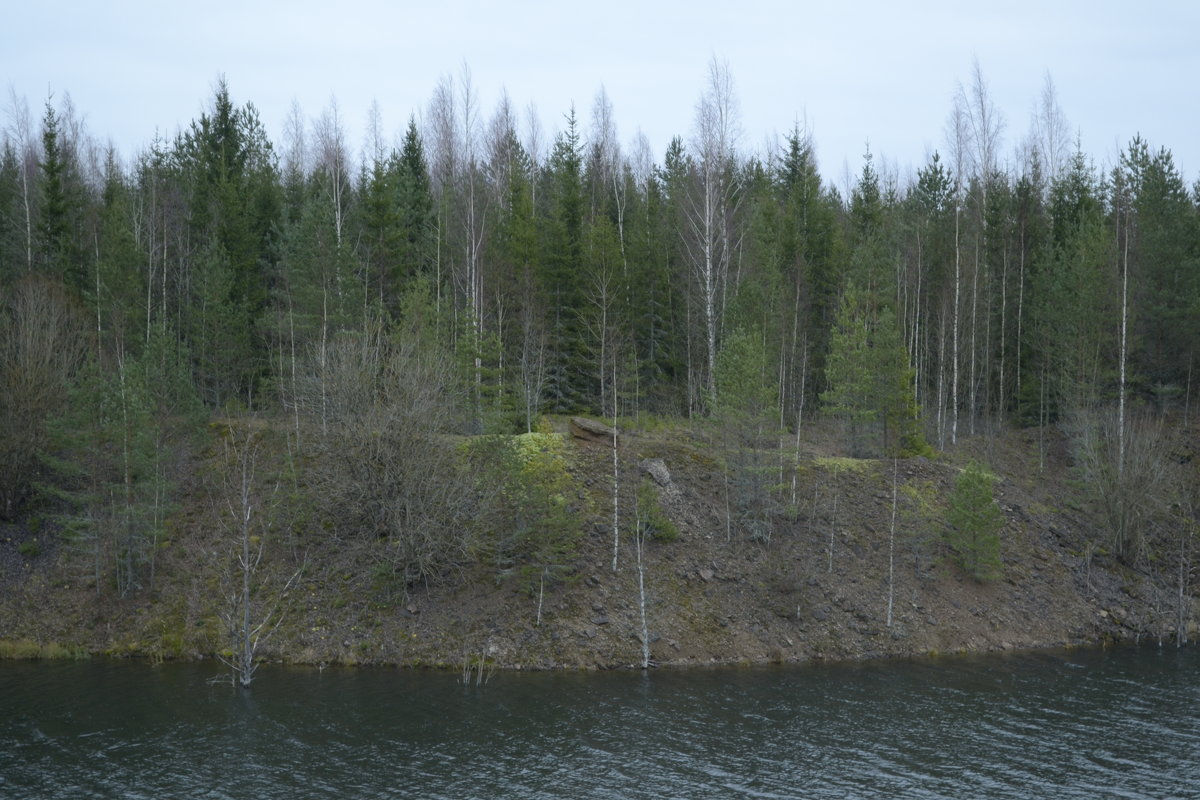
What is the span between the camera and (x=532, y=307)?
163 feet

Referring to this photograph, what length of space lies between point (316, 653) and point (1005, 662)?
25339mm

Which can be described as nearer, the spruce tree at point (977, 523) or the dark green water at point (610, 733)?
the dark green water at point (610, 733)

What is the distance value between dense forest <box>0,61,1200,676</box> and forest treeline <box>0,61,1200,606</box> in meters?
0.21

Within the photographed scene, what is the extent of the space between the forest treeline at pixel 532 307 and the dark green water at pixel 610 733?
798 cm

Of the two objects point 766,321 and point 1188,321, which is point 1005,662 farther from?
point 1188,321

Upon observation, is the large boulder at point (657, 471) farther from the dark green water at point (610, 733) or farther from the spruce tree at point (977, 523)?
the spruce tree at point (977, 523)

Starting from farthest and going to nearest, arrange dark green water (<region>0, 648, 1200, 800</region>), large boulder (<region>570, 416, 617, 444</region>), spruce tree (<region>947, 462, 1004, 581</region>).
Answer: large boulder (<region>570, 416, 617, 444</region>) → spruce tree (<region>947, 462, 1004, 581</region>) → dark green water (<region>0, 648, 1200, 800</region>)

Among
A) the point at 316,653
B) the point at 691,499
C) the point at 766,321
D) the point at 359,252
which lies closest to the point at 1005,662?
the point at 691,499

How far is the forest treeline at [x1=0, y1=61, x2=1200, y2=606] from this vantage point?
125ft

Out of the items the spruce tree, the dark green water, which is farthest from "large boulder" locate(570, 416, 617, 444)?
the spruce tree

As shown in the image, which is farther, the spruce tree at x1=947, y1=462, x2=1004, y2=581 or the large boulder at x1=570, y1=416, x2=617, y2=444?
the large boulder at x1=570, y1=416, x2=617, y2=444

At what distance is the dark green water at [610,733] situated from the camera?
72.1 ft

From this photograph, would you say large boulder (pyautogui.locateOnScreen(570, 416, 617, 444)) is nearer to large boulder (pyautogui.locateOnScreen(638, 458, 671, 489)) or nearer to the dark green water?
large boulder (pyautogui.locateOnScreen(638, 458, 671, 489))

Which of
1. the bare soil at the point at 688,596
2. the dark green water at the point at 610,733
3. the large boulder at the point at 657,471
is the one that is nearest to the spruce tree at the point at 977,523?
the bare soil at the point at 688,596
